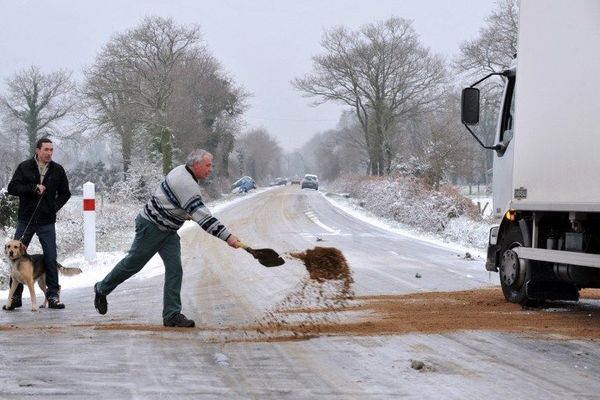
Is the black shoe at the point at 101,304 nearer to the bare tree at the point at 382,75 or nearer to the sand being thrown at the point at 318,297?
the sand being thrown at the point at 318,297

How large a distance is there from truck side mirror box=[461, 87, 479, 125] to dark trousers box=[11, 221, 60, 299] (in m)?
5.04

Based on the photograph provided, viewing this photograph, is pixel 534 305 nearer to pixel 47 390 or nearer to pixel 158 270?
pixel 47 390

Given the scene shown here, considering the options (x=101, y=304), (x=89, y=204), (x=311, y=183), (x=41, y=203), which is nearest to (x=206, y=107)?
(x=311, y=183)

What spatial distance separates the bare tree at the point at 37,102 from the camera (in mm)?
62719

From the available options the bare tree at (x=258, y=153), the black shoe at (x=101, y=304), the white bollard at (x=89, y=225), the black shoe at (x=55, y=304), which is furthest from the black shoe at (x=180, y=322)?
the bare tree at (x=258, y=153)

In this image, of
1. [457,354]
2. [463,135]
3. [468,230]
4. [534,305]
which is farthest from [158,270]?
[463,135]

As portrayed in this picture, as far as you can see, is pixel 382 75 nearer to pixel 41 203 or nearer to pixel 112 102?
pixel 112 102

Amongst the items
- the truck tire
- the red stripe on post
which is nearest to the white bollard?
the red stripe on post

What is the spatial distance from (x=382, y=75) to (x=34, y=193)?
153ft

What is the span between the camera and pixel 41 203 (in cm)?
821

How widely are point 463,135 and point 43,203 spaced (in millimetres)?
29622

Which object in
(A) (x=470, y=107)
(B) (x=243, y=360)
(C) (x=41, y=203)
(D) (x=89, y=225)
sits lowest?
(B) (x=243, y=360)

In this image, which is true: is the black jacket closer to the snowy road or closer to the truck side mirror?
the snowy road

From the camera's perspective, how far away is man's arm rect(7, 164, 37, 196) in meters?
8.02
